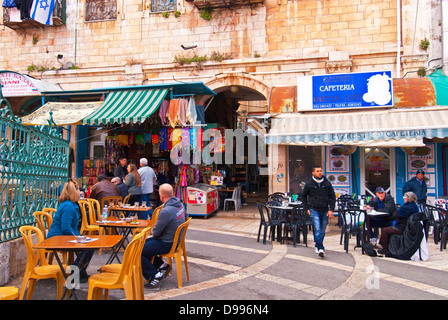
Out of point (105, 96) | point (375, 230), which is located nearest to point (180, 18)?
point (105, 96)

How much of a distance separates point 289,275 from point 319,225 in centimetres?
159

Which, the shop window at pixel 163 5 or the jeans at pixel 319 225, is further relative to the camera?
the shop window at pixel 163 5

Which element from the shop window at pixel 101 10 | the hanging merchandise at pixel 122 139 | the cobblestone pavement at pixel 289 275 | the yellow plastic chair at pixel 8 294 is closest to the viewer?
the yellow plastic chair at pixel 8 294

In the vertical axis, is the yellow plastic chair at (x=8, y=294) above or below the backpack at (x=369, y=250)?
above

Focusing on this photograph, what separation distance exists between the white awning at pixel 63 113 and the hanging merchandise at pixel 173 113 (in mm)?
2413

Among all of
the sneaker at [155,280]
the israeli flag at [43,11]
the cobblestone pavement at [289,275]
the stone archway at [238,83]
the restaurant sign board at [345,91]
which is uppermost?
the israeli flag at [43,11]

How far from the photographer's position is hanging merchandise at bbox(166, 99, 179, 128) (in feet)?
34.2

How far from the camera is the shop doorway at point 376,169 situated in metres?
10.9

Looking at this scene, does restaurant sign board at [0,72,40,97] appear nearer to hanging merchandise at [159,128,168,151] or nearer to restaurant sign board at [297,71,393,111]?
hanging merchandise at [159,128,168,151]

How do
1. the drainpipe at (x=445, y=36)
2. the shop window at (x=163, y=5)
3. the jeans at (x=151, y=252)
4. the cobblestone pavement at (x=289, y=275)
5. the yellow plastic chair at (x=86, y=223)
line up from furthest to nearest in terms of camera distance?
the shop window at (x=163, y=5), the drainpipe at (x=445, y=36), the yellow plastic chair at (x=86, y=223), the jeans at (x=151, y=252), the cobblestone pavement at (x=289, y=275)

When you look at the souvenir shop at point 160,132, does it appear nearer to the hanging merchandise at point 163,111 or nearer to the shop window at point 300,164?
the hanging merchandise at point 163,111

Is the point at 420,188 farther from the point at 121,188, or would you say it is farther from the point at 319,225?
the point at 121,188

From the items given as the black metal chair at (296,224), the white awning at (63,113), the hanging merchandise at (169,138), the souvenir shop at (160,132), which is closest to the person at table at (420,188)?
the black metal chair at (296,224)

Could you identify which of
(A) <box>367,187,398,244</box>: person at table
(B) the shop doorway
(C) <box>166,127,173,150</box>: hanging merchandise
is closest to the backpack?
(A) <box>367,187,398,244</box>: person at table
